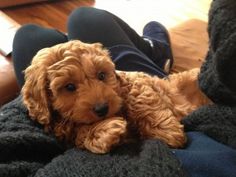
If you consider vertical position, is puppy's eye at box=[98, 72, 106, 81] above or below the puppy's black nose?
above

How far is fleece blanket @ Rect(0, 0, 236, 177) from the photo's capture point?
2.59 feet

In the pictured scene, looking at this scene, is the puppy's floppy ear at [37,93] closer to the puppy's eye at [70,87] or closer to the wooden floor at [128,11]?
the puppy's eye at [70,87]

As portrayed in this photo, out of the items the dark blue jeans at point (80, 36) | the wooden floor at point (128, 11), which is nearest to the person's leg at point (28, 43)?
the dark blue jeans at point (80, 36)

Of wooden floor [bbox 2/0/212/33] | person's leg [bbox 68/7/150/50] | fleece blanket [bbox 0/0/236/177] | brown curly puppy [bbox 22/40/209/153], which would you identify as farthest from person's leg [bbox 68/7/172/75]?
wooden floor [bbox 2/0/212/33]

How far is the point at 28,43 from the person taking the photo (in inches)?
58.2

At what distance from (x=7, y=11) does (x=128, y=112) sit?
2.09 metres

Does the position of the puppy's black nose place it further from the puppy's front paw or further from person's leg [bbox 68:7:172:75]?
person's leg [bbox 68:7:172:75]

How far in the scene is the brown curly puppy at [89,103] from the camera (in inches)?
37.6

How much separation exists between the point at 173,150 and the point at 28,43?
85cm

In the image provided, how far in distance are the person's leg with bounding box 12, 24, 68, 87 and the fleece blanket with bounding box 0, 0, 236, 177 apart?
1.39ft

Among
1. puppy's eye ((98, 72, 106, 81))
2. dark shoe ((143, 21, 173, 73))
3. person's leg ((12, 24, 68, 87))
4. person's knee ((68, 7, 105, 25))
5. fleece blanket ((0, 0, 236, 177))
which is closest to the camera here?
fleece blanket ((0, 0, 236, 177))

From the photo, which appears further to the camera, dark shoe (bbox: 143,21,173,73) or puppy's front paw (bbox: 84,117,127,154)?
dark shoe (bbox: 143,21,173,73)

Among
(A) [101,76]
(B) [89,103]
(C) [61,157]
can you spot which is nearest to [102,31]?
(A) [101,76]

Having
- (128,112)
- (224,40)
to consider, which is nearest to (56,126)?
(128,112)
